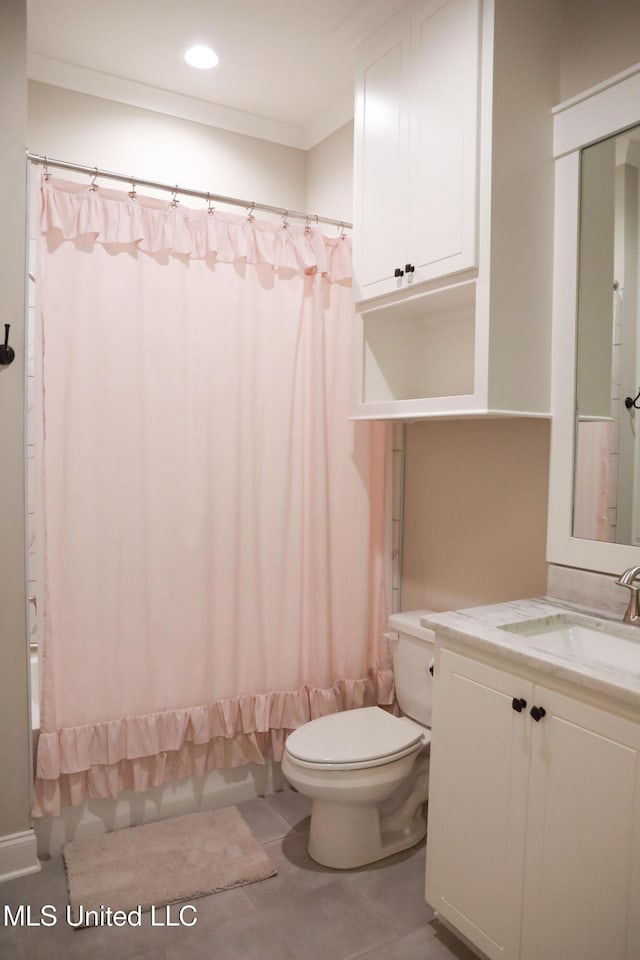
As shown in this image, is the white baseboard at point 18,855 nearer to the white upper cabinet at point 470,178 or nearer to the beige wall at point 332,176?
the white upper cabinet at point 470,178

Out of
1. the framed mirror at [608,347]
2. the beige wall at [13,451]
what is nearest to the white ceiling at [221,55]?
the beige wall at [13,451]

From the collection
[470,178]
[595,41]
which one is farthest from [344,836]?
[595,41]

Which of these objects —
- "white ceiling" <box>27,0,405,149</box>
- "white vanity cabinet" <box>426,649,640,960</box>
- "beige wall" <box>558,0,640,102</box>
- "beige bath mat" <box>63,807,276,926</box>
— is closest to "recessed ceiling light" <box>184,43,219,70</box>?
"white ceiling" <box>27,0,405,149</box>

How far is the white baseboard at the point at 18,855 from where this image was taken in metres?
2.10

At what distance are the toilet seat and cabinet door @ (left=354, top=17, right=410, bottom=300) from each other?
4.83ft

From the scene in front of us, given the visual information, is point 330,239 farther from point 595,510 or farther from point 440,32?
point 595,510

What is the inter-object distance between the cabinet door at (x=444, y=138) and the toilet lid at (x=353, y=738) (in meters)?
1.48

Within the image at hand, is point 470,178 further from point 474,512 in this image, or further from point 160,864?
point 160,864

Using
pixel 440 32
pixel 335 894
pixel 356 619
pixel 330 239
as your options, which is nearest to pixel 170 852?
pixel 335 894

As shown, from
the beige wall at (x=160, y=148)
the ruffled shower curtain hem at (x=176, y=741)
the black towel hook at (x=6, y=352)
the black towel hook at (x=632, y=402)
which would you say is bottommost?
the ruffled shower curtain hem at (x=176, y=741)

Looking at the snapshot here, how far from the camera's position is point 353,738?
2201 mm

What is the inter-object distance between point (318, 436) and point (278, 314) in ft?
1.60

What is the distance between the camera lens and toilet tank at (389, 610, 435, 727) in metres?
2.36

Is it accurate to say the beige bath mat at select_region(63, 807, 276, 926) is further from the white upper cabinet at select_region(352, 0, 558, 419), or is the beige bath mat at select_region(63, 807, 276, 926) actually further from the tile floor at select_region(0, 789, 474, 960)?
the white upper cabinet at select_region(352, 0, 558, 419)
